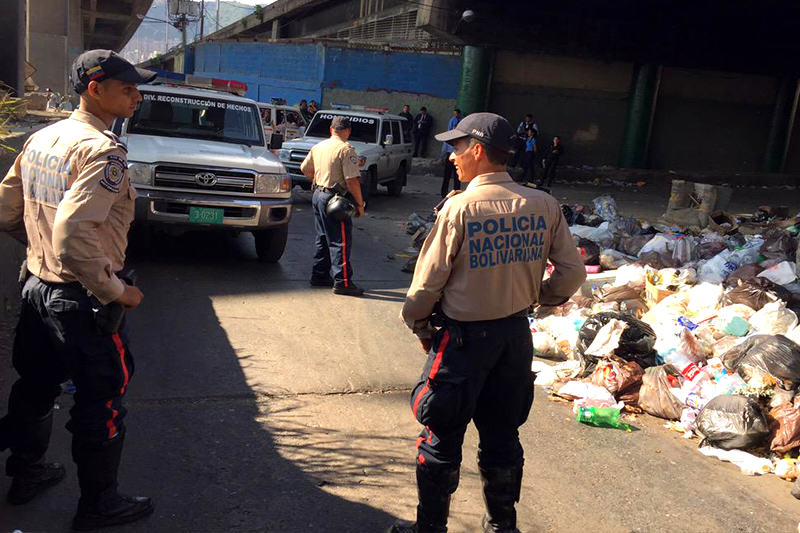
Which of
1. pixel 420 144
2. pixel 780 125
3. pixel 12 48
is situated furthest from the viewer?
pixel 780 125

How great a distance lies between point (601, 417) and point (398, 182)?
41.5 feet

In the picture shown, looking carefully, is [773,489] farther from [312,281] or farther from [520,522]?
[312,281]

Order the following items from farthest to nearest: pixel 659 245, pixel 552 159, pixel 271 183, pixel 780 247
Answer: pixel 552 159 < pixel 659 245 < pixel 780 247 < pixel 271 183

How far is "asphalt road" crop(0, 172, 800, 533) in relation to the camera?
3.79 metres

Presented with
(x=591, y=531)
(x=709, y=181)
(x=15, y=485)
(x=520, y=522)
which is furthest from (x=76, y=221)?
(x=709, y=181)

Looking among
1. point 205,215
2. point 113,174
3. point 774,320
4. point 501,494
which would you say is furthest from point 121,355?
point 774,320

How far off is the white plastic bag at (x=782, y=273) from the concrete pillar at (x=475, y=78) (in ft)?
51.3

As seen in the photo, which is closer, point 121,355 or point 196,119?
point 121,355

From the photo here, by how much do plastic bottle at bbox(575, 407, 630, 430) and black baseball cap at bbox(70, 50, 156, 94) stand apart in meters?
3.72

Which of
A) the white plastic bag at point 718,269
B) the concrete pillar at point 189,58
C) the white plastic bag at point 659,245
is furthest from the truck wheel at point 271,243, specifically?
the concrete pillar at point 189,58

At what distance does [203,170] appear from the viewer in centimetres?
816

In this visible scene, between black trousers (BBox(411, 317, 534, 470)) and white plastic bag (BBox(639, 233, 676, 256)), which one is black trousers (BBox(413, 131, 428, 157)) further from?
black trousers (BBox(411, 317, 534, 470))

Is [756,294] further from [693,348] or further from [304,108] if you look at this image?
[304,108]

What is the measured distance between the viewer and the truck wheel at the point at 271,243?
8.90 meters
